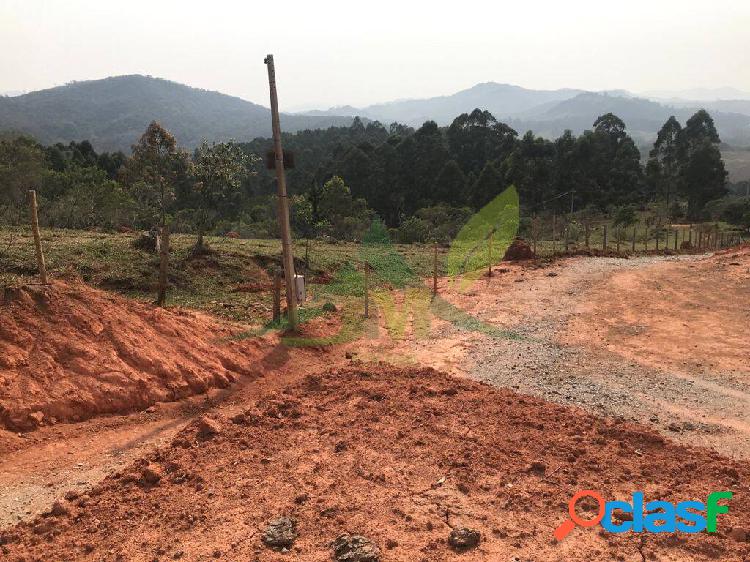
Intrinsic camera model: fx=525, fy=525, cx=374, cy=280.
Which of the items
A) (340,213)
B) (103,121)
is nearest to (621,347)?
(340,213)

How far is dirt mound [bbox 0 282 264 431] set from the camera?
5895 millimetres

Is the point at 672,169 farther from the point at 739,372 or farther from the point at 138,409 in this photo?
the point at 138,409

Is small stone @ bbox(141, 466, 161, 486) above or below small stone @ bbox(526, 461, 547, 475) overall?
above

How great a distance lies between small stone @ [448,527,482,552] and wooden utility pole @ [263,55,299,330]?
5.95 metres

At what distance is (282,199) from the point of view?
30.7ft

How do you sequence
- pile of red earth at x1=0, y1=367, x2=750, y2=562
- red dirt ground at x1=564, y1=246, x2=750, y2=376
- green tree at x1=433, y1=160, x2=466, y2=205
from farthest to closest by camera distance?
green tree at x1=433, y1=160, x2=466, y2=205 → red dirt ground at x1=564, y1=246, x2=750, y2=376 → pile of red earth at x1=0, y1=367, x2=750, y2=562

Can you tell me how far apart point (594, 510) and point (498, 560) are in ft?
3.84

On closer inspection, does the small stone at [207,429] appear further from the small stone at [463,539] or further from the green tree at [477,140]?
the green tree at [477,140]

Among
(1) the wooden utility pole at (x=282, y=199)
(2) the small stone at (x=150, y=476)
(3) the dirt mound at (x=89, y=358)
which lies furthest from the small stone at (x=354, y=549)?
(1) the wooden utility pole at (x=282, y=199)

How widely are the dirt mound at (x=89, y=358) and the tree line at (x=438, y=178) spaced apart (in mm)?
20140

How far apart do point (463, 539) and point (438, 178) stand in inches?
1854

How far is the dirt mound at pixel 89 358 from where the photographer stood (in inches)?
232

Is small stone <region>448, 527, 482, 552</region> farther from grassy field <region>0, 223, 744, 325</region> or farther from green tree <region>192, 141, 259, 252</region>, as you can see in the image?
green tree <region>192, 141, 259, 252</region>

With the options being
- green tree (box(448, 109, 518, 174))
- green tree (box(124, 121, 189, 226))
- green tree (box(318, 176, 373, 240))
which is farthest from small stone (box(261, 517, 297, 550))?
green tree (box(448, 109, 518, 174))
